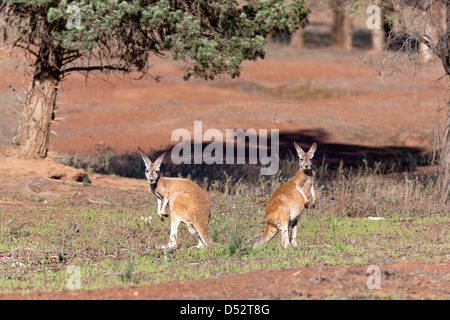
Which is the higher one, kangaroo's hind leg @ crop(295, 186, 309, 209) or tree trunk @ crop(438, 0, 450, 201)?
tree trunk @ crop(438, 0, 450, 201)

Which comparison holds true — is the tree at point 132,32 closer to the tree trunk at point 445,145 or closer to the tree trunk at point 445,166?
the tree trunk at point 445,145

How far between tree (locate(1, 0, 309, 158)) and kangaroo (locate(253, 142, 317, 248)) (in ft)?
15.8

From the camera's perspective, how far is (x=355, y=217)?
46.0 feet

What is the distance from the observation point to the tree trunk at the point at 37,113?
16.3 metres

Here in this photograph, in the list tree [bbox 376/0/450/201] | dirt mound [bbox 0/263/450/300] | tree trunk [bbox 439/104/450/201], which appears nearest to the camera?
dirt mound [bbox 0/263/450/300]

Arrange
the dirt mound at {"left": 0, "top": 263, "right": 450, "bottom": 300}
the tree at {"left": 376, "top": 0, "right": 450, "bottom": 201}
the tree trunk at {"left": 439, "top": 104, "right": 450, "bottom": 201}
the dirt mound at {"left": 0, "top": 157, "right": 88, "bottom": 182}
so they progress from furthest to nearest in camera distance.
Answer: the dirt mound at {"left": 0, "top": 157, "right": 88, "bottom": 182} → the tree trunk at {"left": 439, "top": 104, "right": 450, "bottom": 201} → the tree at {"left": 376, "top": 0, "right": 450, "bottom": 201} → the dirt mound at {"left": 0, "top": 263, "right": 450, "bottom": 300}

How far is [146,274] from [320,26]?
6542 cm

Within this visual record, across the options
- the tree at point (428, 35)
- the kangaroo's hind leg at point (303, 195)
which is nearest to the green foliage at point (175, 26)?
the tree at point (428, 35)

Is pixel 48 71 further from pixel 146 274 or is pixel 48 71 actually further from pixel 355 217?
pixel 146 274

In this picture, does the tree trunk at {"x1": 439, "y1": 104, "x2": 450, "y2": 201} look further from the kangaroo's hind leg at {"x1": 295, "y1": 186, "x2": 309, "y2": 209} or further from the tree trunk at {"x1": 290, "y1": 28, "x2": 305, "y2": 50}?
the tree trunk at {"x1": 290, "y1": 28, "x2": 305, "y2": 50}

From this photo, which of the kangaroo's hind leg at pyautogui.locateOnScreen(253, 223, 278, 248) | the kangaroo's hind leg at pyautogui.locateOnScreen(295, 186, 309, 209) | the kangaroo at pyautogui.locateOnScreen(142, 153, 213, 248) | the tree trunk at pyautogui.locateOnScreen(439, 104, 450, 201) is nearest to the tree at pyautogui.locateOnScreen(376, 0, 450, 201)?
the tree trunk at pyautogui.locateOnScreen(439, 104, 450, 201)

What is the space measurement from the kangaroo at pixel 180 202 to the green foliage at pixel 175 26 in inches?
190

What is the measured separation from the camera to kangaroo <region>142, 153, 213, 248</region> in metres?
10.2
